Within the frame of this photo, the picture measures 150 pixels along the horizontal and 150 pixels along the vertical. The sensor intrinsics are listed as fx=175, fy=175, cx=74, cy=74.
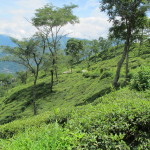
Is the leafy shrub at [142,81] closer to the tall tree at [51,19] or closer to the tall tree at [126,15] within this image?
the tall tree at [126,15]

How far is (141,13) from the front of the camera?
1617cm

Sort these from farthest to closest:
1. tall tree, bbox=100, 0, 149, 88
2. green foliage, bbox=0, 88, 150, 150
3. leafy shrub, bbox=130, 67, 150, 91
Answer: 1. tall tree, bbox=100, 0, 149, 88
2. leafy shrub, bbox=130, 67, 150, 91
3. green foliage, bbox=0, 88, 150, 150

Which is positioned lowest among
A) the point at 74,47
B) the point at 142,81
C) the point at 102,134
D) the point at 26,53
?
the point at 102,134

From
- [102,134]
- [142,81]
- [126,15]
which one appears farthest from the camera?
[126,15]

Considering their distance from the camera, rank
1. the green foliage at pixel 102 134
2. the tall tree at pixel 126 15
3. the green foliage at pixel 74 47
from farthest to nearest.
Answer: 1. the green foliage at pixel 74 47
2. the tall tree at pixel 126 15
3. the green foliage at pixel 102 134

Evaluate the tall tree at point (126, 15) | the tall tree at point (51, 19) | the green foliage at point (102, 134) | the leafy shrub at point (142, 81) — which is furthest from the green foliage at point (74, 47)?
the green foliage at point (102, 134)

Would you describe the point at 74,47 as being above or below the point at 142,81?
above

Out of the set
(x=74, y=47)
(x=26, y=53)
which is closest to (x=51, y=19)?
(x=26, y=53)

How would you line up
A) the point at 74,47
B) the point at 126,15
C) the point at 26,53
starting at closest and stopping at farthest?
the point at 126,15 < the point at 26,53 < the point at 74,47

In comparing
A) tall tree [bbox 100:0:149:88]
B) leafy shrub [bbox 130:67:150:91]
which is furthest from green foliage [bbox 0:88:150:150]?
tall tree [bbox 100:0:149:88]

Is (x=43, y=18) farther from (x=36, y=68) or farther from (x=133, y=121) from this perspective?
(x=133, y=121)

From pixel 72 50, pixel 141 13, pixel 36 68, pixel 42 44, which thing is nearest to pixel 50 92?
pixel 36 68

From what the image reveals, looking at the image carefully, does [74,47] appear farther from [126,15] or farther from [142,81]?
[142,81]

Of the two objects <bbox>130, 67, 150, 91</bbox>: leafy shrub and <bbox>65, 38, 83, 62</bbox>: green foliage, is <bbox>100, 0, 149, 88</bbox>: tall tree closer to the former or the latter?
<bbox>130, 67, 150, 91</bbox>: leafy shrub
